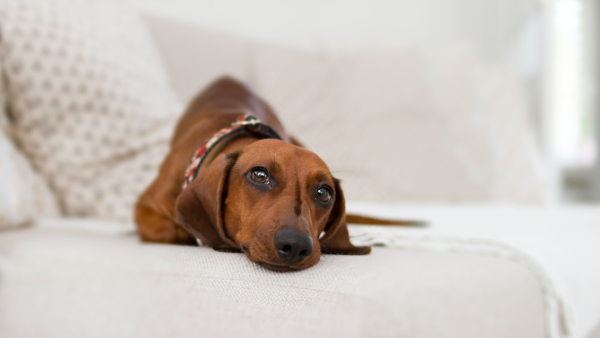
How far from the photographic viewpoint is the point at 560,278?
89cm

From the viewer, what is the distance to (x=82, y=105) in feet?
4.63

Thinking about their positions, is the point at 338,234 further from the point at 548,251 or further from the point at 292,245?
the point at 548,251

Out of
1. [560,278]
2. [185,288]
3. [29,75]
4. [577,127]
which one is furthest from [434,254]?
[577,127]

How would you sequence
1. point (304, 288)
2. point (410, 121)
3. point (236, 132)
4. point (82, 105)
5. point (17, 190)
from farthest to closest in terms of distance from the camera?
point (410, 121) → point (82, 105) → point (17, 190) → point (236, 132) → point (304, 288)

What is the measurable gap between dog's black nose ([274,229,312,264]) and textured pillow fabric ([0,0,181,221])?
95cm

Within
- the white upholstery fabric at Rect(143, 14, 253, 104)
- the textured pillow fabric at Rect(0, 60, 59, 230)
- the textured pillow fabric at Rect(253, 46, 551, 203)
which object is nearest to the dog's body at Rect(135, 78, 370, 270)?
the textured pillow fabric at Rect(253, 46, 551, 203)

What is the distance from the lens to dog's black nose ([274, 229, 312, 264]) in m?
0.58

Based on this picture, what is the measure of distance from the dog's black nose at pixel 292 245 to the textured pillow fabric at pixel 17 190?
917 mm

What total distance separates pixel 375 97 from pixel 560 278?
4.37 ft

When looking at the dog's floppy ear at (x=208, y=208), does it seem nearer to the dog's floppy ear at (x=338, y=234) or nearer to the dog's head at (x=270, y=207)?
the dog's head at (x=270, y=207)

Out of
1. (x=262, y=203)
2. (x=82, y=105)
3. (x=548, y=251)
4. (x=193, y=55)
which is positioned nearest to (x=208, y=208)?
(x=262, y=203)

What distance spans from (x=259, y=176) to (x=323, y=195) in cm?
10

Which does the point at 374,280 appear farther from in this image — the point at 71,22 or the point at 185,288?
the point at 71,22

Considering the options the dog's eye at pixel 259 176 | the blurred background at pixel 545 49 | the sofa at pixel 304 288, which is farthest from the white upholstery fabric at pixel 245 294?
the blurred background at pixel 545 49
